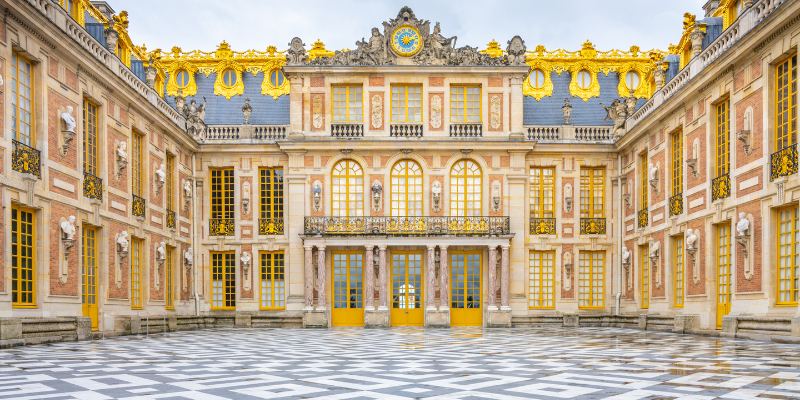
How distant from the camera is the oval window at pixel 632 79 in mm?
35438

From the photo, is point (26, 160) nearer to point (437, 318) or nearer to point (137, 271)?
point (137, 271)

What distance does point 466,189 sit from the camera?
32250 mm

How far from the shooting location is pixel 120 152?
2375cm

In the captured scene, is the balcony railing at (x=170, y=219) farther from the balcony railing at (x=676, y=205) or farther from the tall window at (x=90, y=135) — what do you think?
the balcony railing at (x=676, y=205)

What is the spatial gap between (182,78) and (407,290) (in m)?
13.5

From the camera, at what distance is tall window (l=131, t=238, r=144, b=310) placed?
2556cm

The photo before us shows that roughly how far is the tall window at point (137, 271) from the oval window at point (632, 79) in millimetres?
21192

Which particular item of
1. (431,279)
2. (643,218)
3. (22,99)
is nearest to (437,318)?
(431,279)

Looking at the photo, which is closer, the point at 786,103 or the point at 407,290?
the point at 786,103

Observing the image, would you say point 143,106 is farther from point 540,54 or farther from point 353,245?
point 540,54

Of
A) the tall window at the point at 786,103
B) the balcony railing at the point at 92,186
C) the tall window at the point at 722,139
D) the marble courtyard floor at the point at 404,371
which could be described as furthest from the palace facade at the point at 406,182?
the marble courtyard floor at the point at 404,371

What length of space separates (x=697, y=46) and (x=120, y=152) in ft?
56.4

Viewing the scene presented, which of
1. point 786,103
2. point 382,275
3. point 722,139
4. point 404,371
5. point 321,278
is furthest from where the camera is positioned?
point 321,278

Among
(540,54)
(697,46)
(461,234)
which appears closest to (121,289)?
(461,234)
